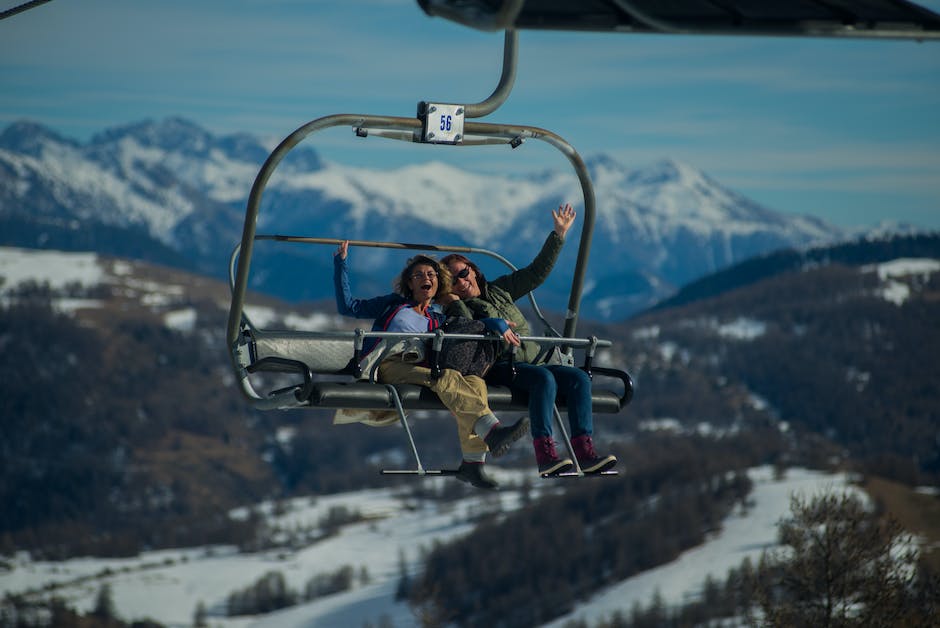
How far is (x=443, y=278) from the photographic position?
11.6 meters

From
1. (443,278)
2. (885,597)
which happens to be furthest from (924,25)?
(885,597)

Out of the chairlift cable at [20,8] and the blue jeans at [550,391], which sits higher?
the chairlift cable at [20,8]

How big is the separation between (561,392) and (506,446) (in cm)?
78

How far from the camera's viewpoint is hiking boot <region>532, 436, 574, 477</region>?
10.1 m

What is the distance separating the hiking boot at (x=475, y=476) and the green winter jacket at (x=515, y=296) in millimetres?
1198

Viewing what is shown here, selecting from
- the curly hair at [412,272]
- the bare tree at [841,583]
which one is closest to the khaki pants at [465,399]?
the curly hair at [412,272]

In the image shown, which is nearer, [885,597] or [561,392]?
[561,392]

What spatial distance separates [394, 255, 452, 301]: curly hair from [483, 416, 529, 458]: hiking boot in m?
1.54

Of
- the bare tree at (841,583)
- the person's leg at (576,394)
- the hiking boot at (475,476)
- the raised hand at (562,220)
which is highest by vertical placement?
the raised hand at (562,220)

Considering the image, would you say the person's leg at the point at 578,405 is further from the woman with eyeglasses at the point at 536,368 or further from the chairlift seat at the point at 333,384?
the chairlift seat at the point at 333,384

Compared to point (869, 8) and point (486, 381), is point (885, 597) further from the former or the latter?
point (869, 8)

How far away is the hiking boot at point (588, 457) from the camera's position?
10.2m

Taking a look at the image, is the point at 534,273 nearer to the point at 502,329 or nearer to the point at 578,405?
the point at 502,329

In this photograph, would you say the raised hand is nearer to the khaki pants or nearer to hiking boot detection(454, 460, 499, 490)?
the khaki pants
